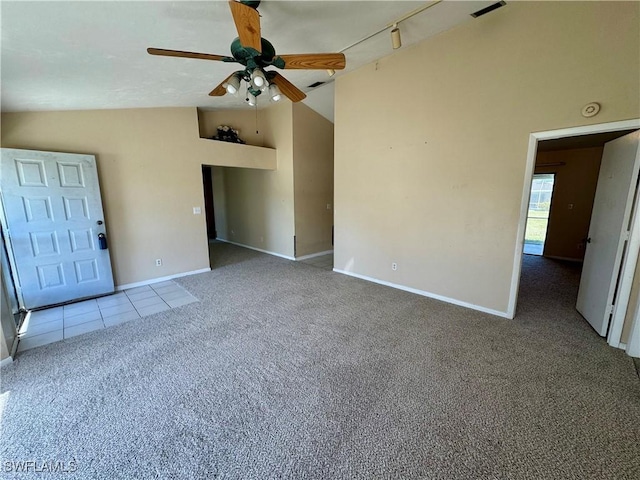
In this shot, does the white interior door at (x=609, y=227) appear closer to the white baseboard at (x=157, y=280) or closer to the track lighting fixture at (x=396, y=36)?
the track lighting fixture at (x=396, y=36)

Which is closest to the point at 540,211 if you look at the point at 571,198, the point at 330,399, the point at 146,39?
the point at 571,198

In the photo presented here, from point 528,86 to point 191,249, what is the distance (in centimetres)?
516

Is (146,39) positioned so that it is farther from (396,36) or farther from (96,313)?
(96,313)

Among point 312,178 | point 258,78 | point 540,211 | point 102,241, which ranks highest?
point 258,78

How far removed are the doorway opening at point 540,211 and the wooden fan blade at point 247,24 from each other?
23.2ft

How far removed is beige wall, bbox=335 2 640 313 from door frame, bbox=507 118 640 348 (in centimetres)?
5

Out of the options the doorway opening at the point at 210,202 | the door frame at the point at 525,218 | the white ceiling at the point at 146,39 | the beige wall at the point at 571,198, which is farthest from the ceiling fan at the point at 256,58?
the beige wall at the point at 571,198

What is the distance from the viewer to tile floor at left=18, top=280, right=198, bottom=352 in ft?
9.03

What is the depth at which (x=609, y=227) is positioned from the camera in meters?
2.64

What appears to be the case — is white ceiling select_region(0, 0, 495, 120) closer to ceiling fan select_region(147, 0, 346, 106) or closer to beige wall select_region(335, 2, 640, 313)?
ceiling fan select_region(147, 0, 346, 106)

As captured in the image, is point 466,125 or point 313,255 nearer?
point 466,125

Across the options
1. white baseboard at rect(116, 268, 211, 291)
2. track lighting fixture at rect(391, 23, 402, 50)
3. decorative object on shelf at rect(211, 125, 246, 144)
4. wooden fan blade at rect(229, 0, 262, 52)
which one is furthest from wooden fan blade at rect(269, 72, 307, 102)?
white baseboard at rect(116, 268, 211, 291)

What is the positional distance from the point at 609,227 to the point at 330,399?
127 inches

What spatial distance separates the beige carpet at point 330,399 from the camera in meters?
1.44
